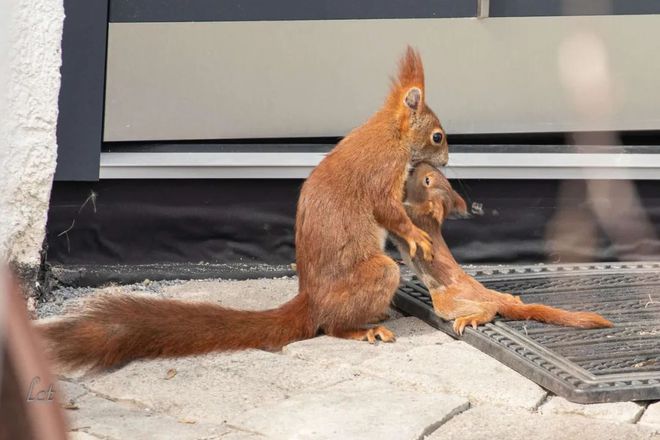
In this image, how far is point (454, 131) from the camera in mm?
5203

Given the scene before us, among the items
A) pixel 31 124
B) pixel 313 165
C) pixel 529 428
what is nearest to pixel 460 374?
pixel 529 428

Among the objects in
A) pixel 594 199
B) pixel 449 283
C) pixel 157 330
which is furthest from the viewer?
pixel 594 199

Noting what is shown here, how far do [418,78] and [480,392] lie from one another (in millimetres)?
1408

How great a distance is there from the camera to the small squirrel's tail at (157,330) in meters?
3.48

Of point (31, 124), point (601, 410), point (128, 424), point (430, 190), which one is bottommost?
point (128, 424)

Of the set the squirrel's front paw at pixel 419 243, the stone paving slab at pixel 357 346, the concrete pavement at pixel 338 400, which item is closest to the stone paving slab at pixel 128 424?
the concrete pavement at pixel 338 400

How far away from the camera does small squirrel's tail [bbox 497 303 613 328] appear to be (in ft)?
12.9

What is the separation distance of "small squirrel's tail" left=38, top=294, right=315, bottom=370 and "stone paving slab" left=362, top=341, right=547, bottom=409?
0.41 metres

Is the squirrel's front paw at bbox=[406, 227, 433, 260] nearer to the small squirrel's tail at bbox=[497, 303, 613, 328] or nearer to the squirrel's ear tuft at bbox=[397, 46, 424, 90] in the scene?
the small squirrel's tail at bbox=[497, 303, 613, 328]

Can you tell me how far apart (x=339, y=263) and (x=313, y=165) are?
46.7 inches

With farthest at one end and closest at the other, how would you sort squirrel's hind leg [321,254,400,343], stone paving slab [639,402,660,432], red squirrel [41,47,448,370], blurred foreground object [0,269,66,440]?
1. squirrel's hind leg [321,254,400,343]
2. red squirrel [41,47,448,370]
3. stone paving slab [639,402,660,432]
4. blurred foreground object [0,269,66,440]

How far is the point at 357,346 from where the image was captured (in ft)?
12.8

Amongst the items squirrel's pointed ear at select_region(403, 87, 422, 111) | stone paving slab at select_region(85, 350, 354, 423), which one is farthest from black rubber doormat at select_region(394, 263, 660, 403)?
squirrel's pointed ear at select_region(403, 87, 422, 111)

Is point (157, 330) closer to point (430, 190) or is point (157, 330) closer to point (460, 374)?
point (460, 374)
